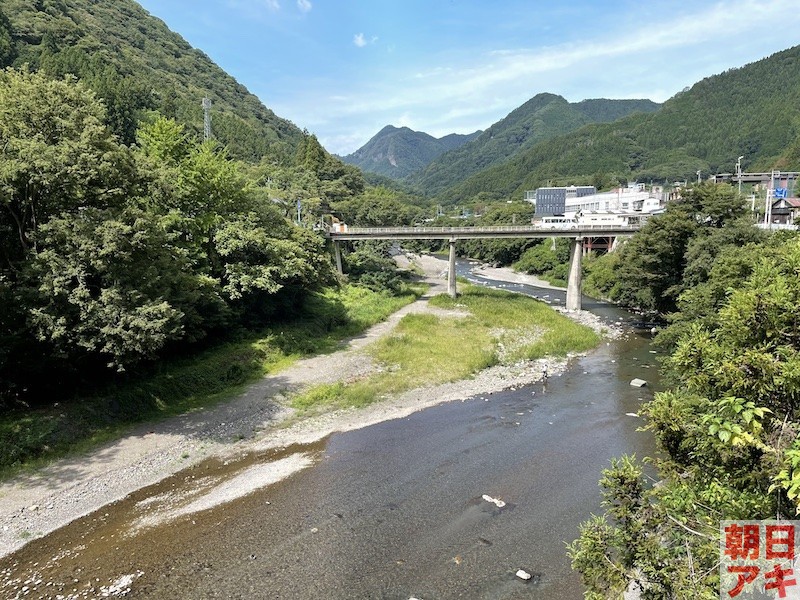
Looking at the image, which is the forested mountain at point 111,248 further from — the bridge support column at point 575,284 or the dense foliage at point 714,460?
the bridge support column at point 575,284

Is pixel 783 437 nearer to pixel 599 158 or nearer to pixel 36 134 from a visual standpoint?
pixel 36 134

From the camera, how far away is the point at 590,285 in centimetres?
6281

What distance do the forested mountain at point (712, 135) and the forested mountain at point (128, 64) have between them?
106 meters

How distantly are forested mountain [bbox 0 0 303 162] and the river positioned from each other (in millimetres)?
18714

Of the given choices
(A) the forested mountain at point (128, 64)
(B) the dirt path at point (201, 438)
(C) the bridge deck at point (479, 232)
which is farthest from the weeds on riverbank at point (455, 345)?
(A) the forested mountain at point (128, 64)

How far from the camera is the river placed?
40.8 ft

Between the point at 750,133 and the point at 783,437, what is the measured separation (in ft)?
615

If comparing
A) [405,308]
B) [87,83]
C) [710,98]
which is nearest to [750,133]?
[710,98]

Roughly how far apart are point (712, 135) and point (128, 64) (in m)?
181

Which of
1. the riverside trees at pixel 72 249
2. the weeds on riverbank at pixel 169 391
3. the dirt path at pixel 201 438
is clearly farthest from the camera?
the weeds on riverbank at pixel 169 391

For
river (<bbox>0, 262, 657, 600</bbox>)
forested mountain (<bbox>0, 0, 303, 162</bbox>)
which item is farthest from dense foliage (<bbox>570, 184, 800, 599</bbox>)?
forested mountain (<bbox>0, 0, 303, 162</bbox>)

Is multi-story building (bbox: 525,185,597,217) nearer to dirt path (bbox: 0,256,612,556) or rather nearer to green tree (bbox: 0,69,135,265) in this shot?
dirt path (bbox: 0,256,612,556)

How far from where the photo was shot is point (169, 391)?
23.9 meters

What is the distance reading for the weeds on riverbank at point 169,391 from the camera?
1827cm
